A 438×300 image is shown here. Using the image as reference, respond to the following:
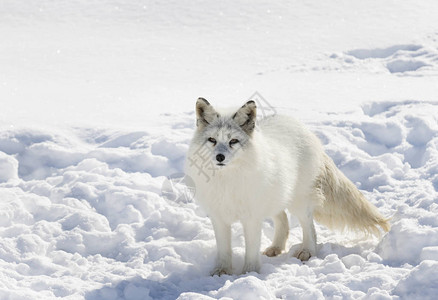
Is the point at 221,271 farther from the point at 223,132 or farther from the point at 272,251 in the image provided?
the point at 223,132

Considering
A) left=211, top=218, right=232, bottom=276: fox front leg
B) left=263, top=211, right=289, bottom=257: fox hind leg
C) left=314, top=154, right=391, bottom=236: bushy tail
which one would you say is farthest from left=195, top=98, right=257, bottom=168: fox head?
left=263, top=211, right=289, bottom=257: fox hind leg

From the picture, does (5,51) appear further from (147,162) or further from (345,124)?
(345,124)

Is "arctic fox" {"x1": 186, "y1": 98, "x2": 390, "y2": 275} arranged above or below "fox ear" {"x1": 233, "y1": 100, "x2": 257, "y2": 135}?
below

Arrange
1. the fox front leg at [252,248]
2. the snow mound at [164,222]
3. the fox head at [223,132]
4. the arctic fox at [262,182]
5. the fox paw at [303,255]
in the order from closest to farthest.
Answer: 1. the snow mound at [164,222]
2. the fox head at [223,132]
3. the arctic fox at [262,182]
4. the fox front leg at [252,248]
5. the fox paw at [303,255]

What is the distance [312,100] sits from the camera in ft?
31.3

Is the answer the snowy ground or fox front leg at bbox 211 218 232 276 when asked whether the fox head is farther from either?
the snowy ground

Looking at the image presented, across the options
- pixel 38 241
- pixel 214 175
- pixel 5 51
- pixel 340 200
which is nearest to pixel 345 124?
pixel 340 200

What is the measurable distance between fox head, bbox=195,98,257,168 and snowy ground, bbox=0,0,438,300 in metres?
0.95

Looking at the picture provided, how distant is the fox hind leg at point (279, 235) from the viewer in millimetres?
5992

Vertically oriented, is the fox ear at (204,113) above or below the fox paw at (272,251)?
above

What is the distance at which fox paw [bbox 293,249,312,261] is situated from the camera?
5691 mm

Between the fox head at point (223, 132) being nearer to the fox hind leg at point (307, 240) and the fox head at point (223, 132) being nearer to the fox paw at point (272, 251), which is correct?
the fox hind leg at point (307, 240)

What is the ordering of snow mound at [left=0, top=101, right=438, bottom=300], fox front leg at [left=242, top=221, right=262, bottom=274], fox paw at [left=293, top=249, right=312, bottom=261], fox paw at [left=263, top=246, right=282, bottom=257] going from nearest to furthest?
snow mound at [left=0, top=101, right=438, bottom=300] < fox front leg at [left=242, top=221, right=262, bottom=274] < fox paw at [left=293, top=249, right=312, bottom=261] < fox paw at [left=263, top=246, right=282, bottom=257]

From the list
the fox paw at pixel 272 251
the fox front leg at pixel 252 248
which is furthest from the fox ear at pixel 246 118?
the fox paw at pixel 272 251
